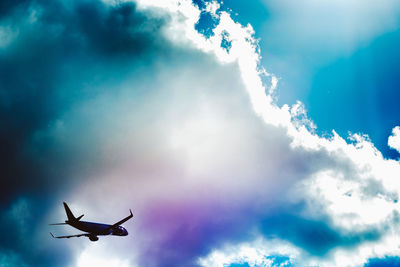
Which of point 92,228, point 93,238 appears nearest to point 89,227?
point 92,228

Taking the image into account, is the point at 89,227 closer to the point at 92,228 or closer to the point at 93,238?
the point at 92,228

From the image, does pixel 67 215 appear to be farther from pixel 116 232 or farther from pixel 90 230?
pixel 116 232

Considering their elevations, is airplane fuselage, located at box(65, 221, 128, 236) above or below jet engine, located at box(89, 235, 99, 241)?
above

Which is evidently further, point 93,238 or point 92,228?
point 92,228

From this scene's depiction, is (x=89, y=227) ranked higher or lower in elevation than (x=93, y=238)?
higher

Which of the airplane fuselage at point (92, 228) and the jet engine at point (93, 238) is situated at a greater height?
the airplane fuselage at point (92, 228)

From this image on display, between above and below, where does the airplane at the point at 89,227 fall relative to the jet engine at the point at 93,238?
above

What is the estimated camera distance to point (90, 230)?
208 feet

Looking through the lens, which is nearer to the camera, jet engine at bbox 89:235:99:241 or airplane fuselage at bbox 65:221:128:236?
jet engine at bbox 89:235:99:241

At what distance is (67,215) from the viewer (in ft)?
206

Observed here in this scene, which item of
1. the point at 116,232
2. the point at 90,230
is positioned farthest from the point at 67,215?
the point at 116,232

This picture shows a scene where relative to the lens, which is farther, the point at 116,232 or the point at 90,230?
the point at 116,232

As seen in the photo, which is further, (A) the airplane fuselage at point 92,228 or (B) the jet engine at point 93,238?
(A) the airplane fuselage at point 92,228

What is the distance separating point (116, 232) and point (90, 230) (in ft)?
27.9
